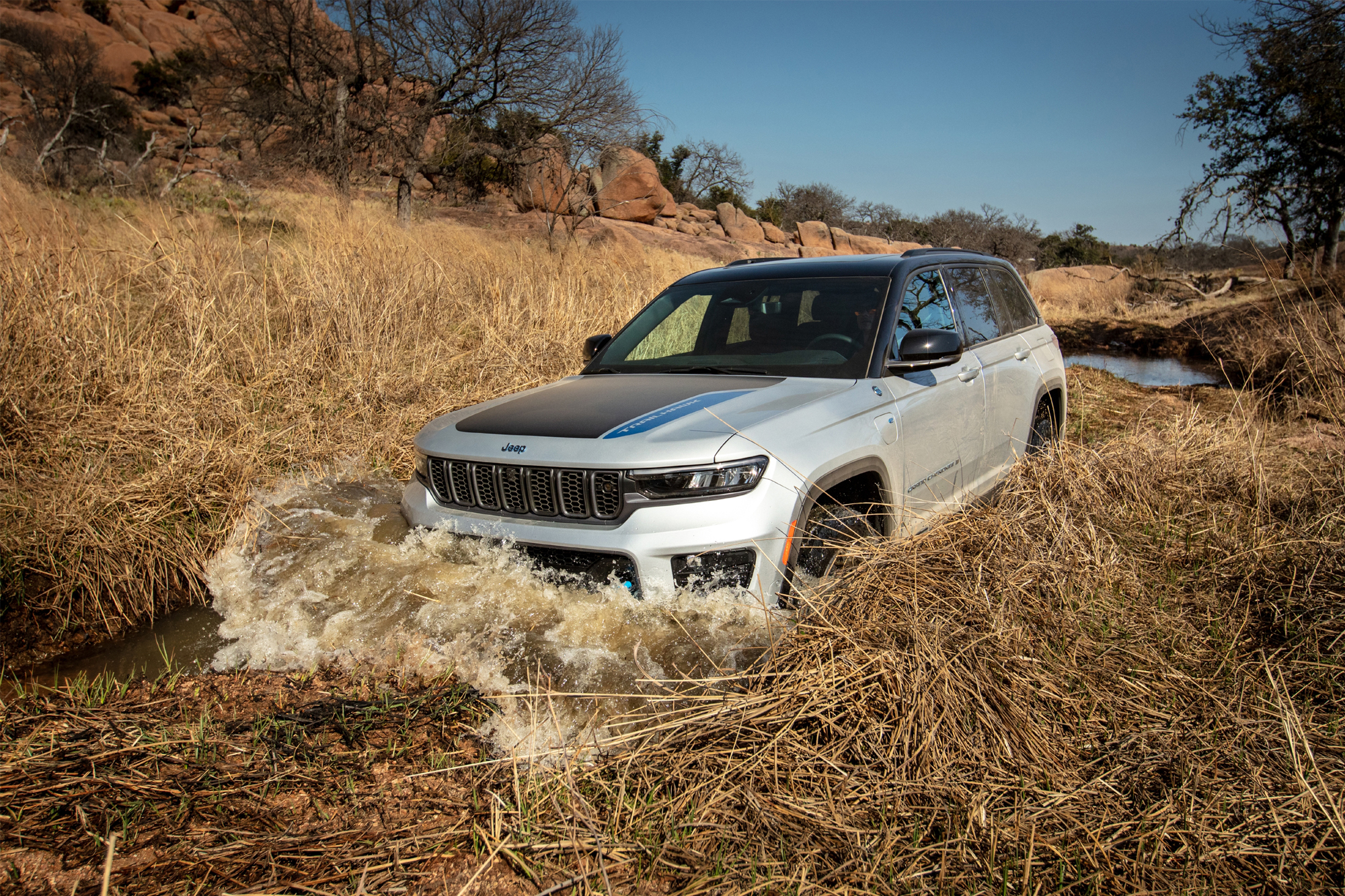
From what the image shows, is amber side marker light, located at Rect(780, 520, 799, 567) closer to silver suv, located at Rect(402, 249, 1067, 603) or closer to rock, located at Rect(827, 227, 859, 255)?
silver suv, located at Rect(402, 249, 1067, 603)

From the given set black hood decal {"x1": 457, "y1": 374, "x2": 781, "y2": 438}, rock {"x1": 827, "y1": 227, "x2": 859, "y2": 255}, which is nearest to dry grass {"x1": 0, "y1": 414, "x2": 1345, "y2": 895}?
black hood decal {"x1": 457, "y1": 374, "x2": 781, "y2": 438}

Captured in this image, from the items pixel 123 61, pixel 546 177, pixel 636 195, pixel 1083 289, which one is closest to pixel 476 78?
pixel 546 177

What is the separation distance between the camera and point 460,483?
3.32m

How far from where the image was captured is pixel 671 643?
2693 mm

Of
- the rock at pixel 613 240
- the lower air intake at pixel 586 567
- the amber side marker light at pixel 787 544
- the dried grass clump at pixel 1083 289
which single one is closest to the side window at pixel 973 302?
the amber side marker light at pixel 787 544

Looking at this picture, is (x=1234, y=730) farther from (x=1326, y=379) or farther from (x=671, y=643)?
(x=1326, y=379)

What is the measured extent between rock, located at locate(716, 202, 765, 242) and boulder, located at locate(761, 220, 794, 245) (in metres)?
0.30

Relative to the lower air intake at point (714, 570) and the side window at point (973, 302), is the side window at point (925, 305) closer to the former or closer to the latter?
the side window at point (973, 302)

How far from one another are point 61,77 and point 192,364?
1553 inches

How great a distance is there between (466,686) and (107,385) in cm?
376

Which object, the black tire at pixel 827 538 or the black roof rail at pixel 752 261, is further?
the black roof rail at pixel 752 261

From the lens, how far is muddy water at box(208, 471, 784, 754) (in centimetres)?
259

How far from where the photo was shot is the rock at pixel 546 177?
20734 millimetres

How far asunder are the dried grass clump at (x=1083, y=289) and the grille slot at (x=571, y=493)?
27.0 metres
